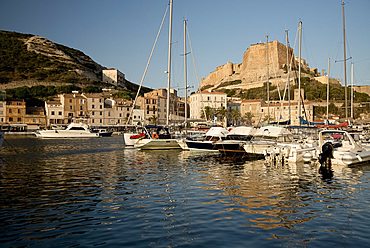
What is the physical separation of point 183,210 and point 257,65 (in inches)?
6110

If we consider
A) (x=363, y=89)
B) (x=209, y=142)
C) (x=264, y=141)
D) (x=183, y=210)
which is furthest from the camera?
(x=363, y=89)

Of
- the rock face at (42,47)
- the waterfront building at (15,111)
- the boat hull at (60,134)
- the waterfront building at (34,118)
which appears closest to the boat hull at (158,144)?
the boat hull at (60,134)

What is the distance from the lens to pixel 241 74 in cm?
16738

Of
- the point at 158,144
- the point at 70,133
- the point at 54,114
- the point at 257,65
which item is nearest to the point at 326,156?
the point at 158,144

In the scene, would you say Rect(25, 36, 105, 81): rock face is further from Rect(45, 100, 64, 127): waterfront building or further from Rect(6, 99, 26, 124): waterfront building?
Rect(6, 99, 26, 124): waterfront building

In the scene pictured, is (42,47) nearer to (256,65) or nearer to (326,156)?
(256,65)

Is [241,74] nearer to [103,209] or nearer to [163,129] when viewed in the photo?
[163,129]

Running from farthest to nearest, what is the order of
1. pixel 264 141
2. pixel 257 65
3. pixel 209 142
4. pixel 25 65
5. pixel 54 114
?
1. pixel 257 65
2. pixel 25 65
3. pixel 54 114
4. pixel 209 142
5. pixel 264 141

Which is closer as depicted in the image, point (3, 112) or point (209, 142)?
point (209, 142)

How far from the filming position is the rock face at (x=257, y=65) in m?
148

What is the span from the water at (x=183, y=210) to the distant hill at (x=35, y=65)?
12850 centimetres

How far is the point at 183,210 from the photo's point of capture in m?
10.8

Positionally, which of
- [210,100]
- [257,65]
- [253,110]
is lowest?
[253,110]

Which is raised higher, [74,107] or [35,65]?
[35,65]
